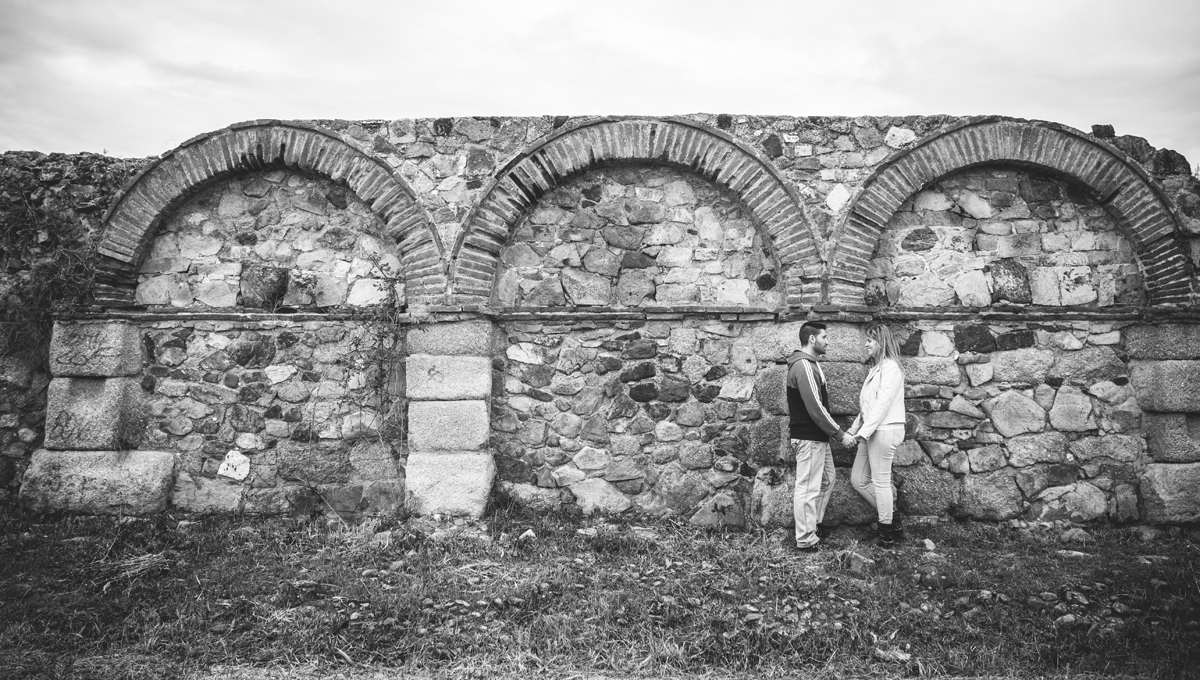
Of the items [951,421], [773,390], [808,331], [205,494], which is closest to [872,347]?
[808,331]

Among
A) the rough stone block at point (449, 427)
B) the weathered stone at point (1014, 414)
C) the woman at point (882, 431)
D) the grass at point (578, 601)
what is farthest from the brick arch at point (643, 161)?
the grass at point (578, 601)

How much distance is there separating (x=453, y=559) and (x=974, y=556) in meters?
3.83

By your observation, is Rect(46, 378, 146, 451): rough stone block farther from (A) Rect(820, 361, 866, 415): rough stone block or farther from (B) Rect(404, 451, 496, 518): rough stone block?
(A) Rect(820, 361, 866, 415): rough stone block

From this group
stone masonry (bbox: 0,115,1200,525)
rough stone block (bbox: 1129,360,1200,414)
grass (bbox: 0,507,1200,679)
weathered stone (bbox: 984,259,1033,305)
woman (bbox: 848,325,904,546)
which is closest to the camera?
grass (bbox: 0,507,1200,679)

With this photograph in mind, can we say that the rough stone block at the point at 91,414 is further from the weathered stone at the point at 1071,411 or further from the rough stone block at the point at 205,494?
the weathered stone at the point at 1071,411

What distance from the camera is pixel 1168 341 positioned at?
5395 mm

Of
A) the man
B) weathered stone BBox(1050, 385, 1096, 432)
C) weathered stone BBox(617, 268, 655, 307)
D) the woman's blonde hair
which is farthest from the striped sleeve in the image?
weathered stone BBox(1050, 385, 1096, 432)

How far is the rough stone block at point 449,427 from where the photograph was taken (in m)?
5.35

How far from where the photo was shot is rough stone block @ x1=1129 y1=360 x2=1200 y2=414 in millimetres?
5309

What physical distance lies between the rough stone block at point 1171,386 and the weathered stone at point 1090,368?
0.19m

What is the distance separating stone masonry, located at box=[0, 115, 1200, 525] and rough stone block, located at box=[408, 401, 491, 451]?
0.06ft

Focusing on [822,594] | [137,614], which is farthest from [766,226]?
[137,614]

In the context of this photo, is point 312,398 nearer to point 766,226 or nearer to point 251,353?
point 251,353

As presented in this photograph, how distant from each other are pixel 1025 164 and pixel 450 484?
5.50 m
